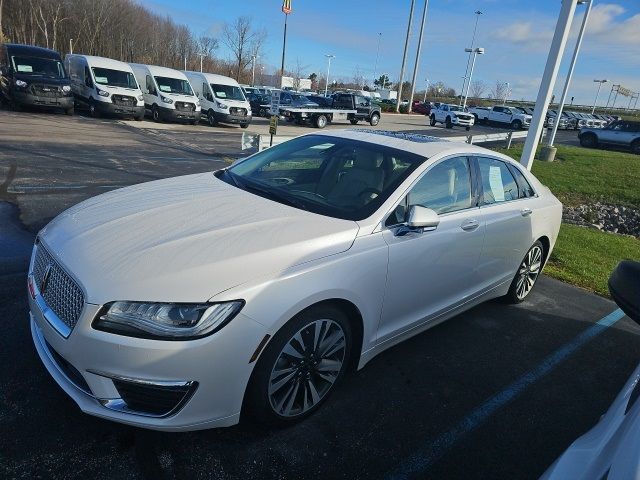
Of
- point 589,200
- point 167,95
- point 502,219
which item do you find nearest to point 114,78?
point 167,95

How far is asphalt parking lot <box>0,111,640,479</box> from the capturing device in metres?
2.32

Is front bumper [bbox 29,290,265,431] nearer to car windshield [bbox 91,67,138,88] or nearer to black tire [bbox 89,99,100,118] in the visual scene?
black tire [bbox 89,99,100,118]

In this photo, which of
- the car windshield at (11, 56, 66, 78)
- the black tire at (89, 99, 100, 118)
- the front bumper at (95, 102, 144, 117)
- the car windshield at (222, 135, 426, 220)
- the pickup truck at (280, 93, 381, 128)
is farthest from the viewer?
the pickup truck at (280, 93, 381, 128)

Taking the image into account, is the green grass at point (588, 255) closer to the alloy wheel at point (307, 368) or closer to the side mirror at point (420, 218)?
the side mirror at point (420, 218)

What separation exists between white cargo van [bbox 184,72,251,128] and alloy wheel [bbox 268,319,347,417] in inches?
805

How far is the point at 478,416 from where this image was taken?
3004mm

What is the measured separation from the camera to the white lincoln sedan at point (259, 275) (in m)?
2.12

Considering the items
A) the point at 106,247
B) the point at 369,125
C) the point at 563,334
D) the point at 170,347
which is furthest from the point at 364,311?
the point at 369,125

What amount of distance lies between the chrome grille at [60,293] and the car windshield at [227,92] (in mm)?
21029

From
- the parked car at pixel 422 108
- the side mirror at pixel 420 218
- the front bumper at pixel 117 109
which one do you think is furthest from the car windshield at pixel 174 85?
the parked car at pixel 422 108

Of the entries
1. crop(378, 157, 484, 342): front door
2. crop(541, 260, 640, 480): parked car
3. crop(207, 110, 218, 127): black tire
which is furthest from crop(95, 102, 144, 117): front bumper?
crop(541, 260, 640, 480): parked car

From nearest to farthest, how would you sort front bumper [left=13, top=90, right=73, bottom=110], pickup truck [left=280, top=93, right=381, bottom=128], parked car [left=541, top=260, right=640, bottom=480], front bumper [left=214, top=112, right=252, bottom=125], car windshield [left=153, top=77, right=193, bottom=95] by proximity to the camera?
parked car [left=541, top=260, right=640, bottom=480] → front bumper [left=13, top=90, right=73, bottom=110] → car windshield [left=153, top=77, right=193, bottom=95] → front bumper [left=214, top=112, right=252, bottom=125] → pickup truck [left=280, top=93, right=381, bottom=128]

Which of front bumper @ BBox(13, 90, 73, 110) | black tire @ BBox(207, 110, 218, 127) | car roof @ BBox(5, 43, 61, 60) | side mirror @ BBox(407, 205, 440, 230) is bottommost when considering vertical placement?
black tire @ BBox(207, 110, 218, 127)

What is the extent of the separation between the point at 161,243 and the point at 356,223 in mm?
1158
